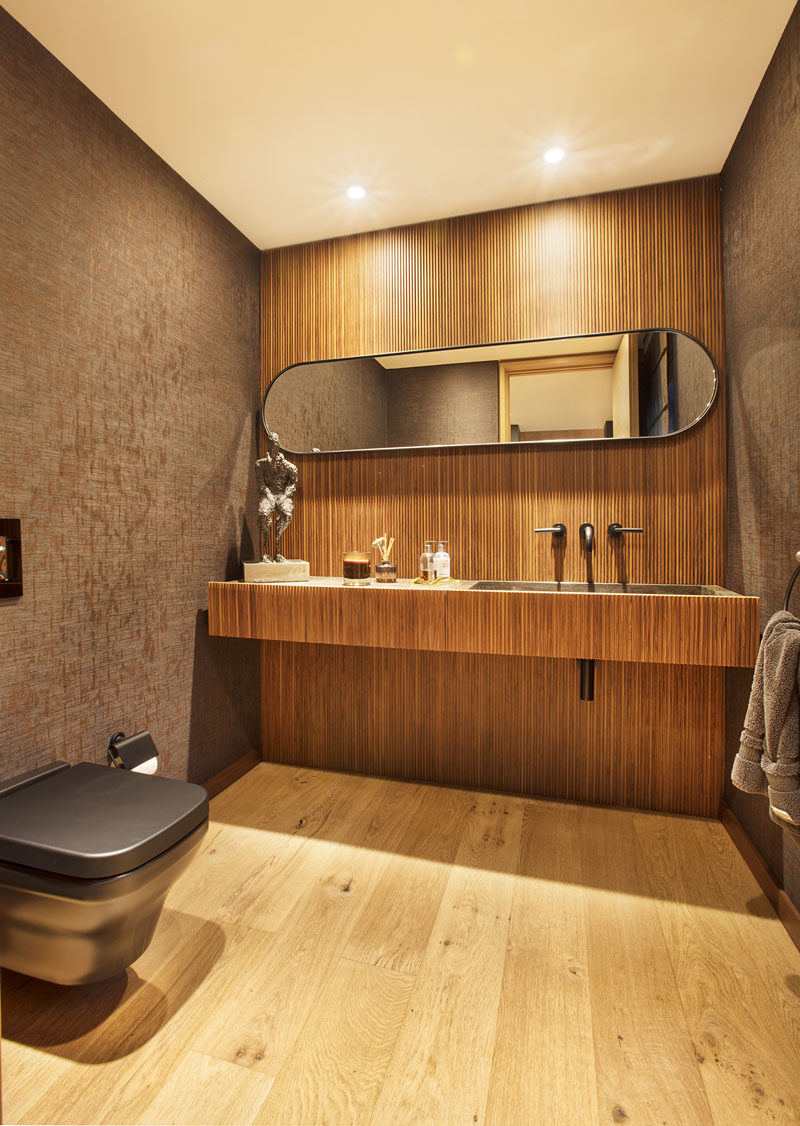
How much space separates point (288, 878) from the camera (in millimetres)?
1824

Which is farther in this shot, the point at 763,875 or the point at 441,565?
the point at 441,565

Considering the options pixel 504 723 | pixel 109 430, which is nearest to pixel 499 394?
pixel 504 723

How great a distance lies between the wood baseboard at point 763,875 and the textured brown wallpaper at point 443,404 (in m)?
1.69

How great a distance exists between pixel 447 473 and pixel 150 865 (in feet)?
5.89

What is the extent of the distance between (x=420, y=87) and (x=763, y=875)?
262 centimetres

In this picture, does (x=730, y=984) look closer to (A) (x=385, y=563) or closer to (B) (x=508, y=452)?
(A) (x=385, y=563)

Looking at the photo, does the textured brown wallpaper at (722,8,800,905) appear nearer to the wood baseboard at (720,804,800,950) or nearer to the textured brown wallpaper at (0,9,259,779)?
the wood baseboard at (720,804,800,950)

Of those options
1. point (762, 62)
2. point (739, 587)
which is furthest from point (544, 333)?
point (739, 587)

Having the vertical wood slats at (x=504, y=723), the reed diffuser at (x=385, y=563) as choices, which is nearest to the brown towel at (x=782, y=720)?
the vertical wood slats at (x=504, y=723)

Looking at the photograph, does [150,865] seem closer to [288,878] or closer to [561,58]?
[288,878]

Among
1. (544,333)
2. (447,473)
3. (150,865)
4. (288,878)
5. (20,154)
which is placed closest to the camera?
(150,865)

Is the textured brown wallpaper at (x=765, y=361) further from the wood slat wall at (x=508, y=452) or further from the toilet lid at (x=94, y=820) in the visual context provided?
the toilet lid at (x=94, y=820)

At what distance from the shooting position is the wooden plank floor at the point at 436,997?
3.65ft

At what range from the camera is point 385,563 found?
7.92 ft
